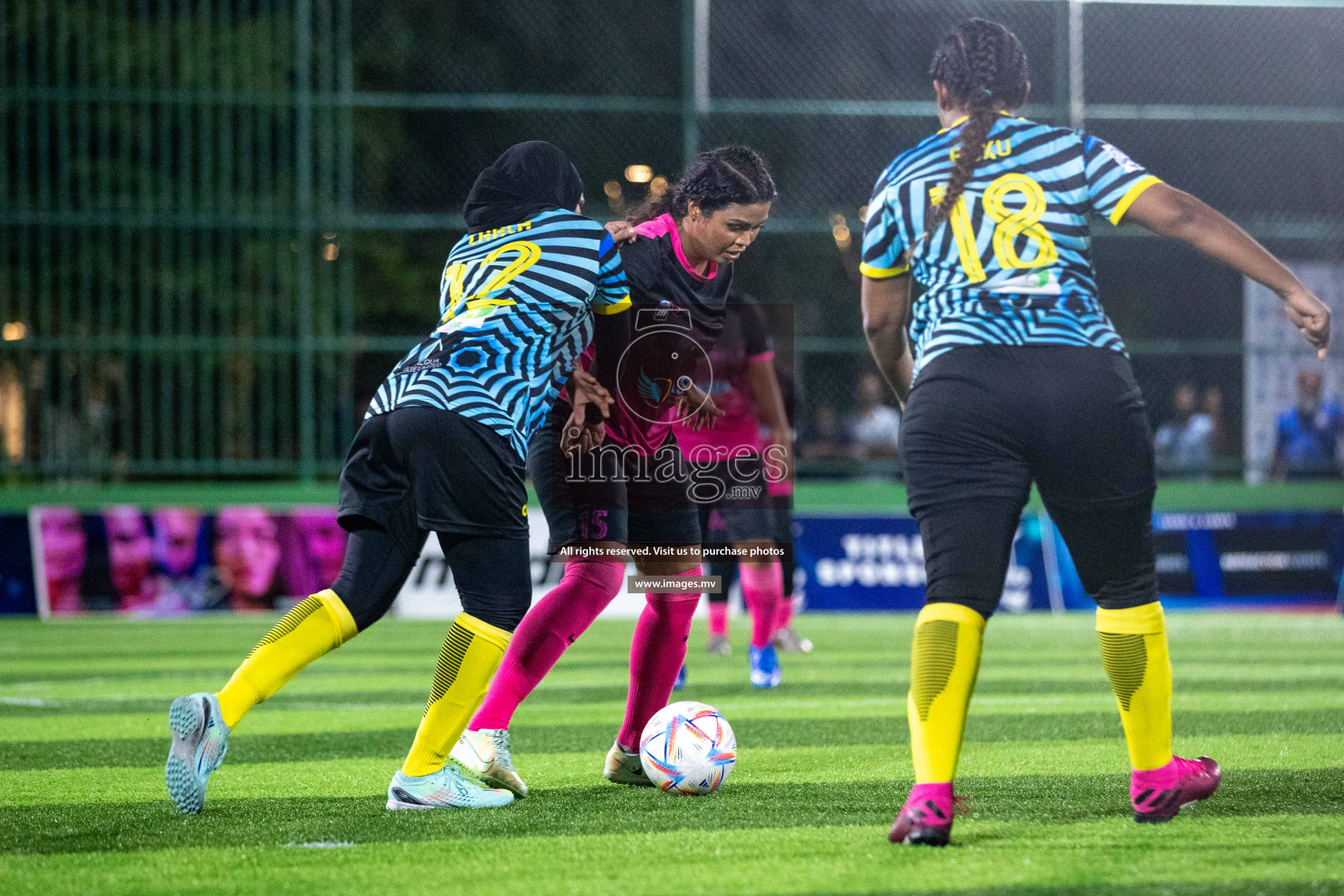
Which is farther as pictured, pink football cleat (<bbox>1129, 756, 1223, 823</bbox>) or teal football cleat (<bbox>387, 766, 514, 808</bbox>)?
teal football cleat (<bbox>387, 766, 514, 808</bbox>)

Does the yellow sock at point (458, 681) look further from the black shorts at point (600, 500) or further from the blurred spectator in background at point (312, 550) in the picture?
the blurred spectator in background at point (312, 550)

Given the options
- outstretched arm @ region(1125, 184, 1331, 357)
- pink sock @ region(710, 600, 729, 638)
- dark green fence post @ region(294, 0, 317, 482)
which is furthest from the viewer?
dark green fence post @ region(294, 0, 317, 482)

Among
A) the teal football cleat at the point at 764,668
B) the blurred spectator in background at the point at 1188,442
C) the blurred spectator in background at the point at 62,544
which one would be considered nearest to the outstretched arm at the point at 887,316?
the teal football cleat at the point at 764,668

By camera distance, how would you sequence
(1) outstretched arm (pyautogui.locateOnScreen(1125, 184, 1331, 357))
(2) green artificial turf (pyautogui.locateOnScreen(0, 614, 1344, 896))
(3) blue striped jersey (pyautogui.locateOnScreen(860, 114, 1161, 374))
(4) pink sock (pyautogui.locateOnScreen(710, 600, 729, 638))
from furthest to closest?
(4) pink sock (pyautogui.locateOnScreen(710, 600, 729, 638))
(3) blue striped jersey (pyautogui.locateOnScreen(860, 114, 1161, 374))
(1) outstretched arm (pyautogui.locateOnScreen(1125, 184, 1331, 357))
(2) green artificial turf (pyautogui.locateOnScreen(0, 614, 1344, 896))

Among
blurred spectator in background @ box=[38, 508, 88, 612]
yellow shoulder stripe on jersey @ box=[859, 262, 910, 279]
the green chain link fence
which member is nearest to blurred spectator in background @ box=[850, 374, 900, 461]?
the green chain link fence

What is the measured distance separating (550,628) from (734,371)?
364 cm

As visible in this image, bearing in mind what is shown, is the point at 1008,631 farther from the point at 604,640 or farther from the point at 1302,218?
the point at 1302,218

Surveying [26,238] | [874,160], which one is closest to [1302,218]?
[874,160]

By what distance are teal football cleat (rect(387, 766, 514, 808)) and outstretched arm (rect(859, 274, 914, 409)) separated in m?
1.65

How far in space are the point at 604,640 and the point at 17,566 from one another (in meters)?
5.91

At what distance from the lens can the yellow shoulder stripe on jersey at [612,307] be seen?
181 inches

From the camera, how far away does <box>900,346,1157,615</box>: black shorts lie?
12.0 feet

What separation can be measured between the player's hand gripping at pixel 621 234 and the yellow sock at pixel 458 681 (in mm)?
1240

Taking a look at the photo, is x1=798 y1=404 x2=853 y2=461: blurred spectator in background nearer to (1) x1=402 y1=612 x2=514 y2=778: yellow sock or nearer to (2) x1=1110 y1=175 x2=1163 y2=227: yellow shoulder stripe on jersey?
(1) x1=402 y1=612 x2=514 y2=778: yellow sock
